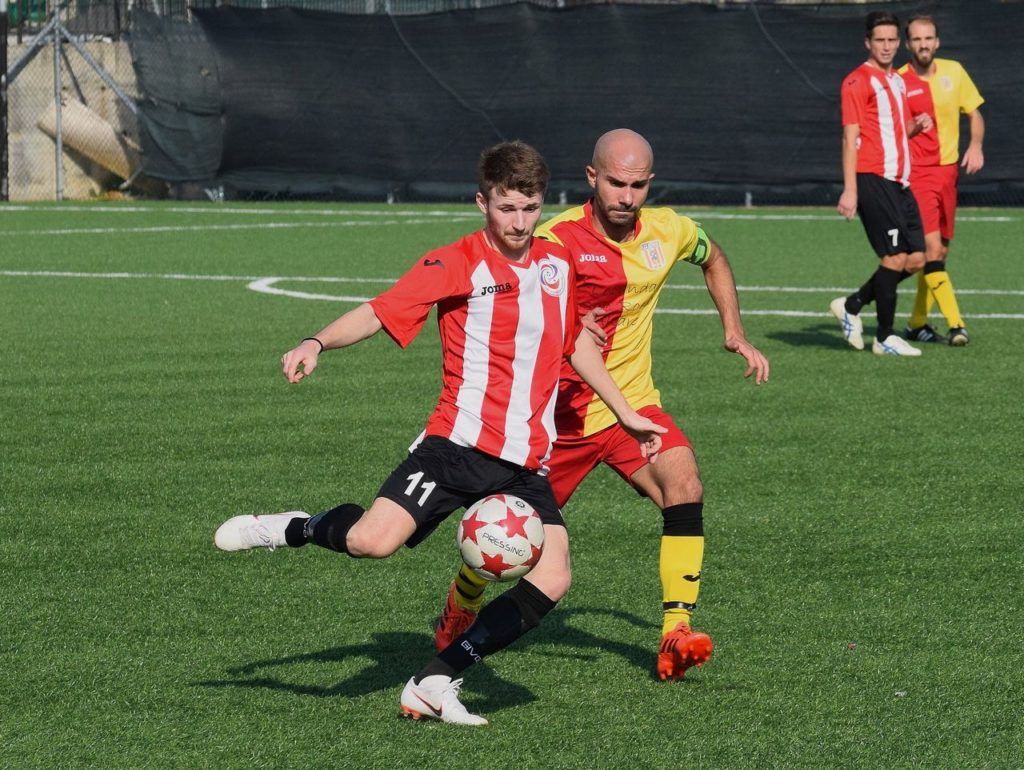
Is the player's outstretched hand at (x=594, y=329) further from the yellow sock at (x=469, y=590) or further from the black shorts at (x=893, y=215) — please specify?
the black shorts at (x=893, y=215)

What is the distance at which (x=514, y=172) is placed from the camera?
505 cm

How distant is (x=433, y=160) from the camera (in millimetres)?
28391

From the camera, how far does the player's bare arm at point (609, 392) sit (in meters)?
5.29

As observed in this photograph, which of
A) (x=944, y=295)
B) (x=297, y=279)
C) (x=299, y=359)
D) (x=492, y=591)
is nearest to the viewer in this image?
(x=299, y=359)

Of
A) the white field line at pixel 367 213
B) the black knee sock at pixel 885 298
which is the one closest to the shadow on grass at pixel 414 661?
the black knee sock at pixel 885 298

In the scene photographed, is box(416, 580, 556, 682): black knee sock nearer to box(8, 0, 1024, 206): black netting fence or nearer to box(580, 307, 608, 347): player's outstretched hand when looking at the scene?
box(580, 307, 608, 347): player's outstretched hand

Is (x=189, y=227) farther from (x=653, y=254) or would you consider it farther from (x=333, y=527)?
(x=333, y=527)

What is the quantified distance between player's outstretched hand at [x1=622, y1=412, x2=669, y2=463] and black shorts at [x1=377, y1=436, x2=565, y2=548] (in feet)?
1.10

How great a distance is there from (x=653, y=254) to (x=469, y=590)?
1362mm

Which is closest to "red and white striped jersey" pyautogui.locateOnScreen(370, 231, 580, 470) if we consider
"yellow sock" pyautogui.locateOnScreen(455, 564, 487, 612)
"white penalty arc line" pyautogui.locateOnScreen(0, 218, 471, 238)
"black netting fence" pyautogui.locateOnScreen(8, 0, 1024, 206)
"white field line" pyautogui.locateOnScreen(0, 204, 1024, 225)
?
"yellow sock" pyautogui.locateOnScreen(455, 564, 487, 612)

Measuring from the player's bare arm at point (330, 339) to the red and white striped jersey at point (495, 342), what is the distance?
0.16 metres

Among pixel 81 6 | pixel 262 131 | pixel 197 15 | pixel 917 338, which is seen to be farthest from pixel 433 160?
pixel 917 338

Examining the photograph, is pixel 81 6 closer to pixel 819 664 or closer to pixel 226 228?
pixel 226 228

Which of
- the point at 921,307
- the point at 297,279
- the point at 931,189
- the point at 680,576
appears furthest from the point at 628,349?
the point at 297,279
